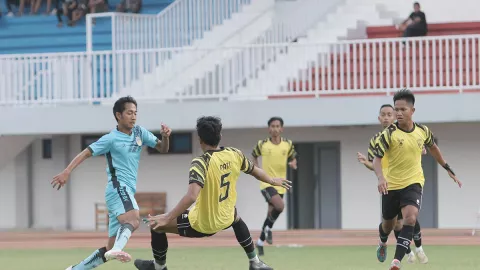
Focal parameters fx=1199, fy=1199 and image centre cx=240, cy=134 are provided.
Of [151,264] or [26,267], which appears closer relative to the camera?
[151,264]

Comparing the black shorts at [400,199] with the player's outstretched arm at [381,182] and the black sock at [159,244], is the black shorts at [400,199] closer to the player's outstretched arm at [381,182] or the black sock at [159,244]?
the player's outstretched arm at [381,182]

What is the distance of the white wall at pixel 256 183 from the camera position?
27.1 meters

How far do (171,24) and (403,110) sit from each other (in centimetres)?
1544

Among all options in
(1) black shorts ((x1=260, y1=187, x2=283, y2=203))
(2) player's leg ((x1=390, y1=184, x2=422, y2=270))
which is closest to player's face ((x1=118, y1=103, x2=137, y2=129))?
(2) player's leg ((x1=390, y1=184, x2=422, y2=270))

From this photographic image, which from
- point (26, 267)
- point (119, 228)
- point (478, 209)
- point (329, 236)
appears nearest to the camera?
point (119, 228)

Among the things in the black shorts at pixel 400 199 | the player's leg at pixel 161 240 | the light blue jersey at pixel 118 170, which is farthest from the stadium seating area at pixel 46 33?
the player's leg at pixel 161 240

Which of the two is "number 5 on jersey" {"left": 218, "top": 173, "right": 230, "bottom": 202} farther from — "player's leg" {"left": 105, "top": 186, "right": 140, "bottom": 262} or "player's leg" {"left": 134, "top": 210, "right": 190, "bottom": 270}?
"player's leg" {"left": 105, "top": 186, "right": 140, "bottom": 262}

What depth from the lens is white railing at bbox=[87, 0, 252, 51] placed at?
Answer: 27922mm

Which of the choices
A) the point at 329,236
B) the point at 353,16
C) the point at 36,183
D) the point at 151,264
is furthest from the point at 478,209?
the point at 151,264

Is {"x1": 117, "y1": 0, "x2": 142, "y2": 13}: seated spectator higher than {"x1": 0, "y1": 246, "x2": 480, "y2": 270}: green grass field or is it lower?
higher

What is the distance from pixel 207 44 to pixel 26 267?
12340 mm

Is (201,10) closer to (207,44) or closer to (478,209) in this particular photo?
(207,44)

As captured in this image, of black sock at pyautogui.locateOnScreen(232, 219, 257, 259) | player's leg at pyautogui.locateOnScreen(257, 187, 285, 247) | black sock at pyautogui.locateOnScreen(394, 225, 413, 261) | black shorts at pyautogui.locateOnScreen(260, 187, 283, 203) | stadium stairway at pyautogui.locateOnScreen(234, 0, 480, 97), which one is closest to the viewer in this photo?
black sock at pyautogui.locateOnScreen(232, 219, 257, 259)

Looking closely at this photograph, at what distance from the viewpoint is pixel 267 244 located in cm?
2188
